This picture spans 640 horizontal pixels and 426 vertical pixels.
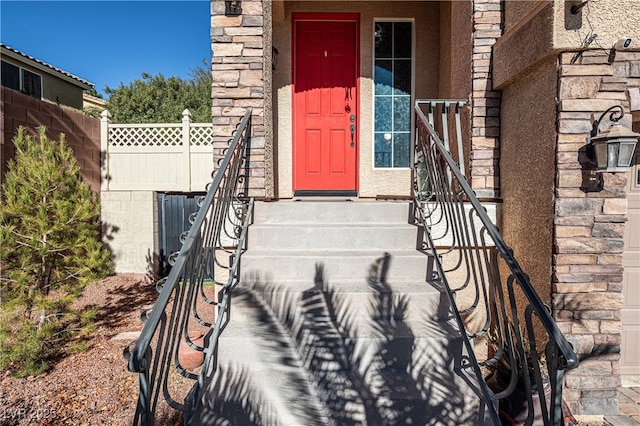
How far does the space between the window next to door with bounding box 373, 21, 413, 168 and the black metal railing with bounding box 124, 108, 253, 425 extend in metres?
2.23

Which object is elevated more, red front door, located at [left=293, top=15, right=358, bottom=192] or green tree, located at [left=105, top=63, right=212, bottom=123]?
green tree, located at [left=105, top=63, right=212, bottom=123]

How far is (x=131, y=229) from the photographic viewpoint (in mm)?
7934

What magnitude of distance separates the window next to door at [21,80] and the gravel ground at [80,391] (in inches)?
377

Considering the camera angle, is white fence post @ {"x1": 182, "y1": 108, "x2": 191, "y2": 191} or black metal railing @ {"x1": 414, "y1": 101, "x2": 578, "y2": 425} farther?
white fence post @ {"x1": 182, "y1": 108, "x2": 191, "y2": 191}

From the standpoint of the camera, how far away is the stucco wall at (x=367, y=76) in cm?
495

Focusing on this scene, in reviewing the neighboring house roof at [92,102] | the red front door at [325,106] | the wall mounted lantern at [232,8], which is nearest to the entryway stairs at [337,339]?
the wall mounted lantern at [232,8]

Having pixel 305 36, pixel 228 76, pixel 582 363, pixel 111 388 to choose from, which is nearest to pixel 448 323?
pixel 582 363

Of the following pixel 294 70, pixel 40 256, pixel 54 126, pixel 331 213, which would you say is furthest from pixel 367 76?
pixel 54 126

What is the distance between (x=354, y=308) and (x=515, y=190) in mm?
1846

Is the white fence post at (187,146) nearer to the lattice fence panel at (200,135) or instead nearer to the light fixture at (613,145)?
the lattice fence panel at (200,135)

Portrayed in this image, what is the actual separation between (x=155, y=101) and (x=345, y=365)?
19.3 metres

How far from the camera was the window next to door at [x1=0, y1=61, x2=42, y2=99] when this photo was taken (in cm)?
1084

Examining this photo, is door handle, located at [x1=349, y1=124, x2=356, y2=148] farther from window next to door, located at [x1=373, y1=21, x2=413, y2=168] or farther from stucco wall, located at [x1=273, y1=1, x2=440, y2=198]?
window next to door, located at [x1=373, y1=21, x2=413, y2=168]

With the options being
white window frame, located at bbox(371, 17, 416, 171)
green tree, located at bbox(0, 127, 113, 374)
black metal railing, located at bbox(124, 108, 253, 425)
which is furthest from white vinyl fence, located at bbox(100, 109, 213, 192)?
black metal railing, located at bbox(124, 108, 253, 425)
